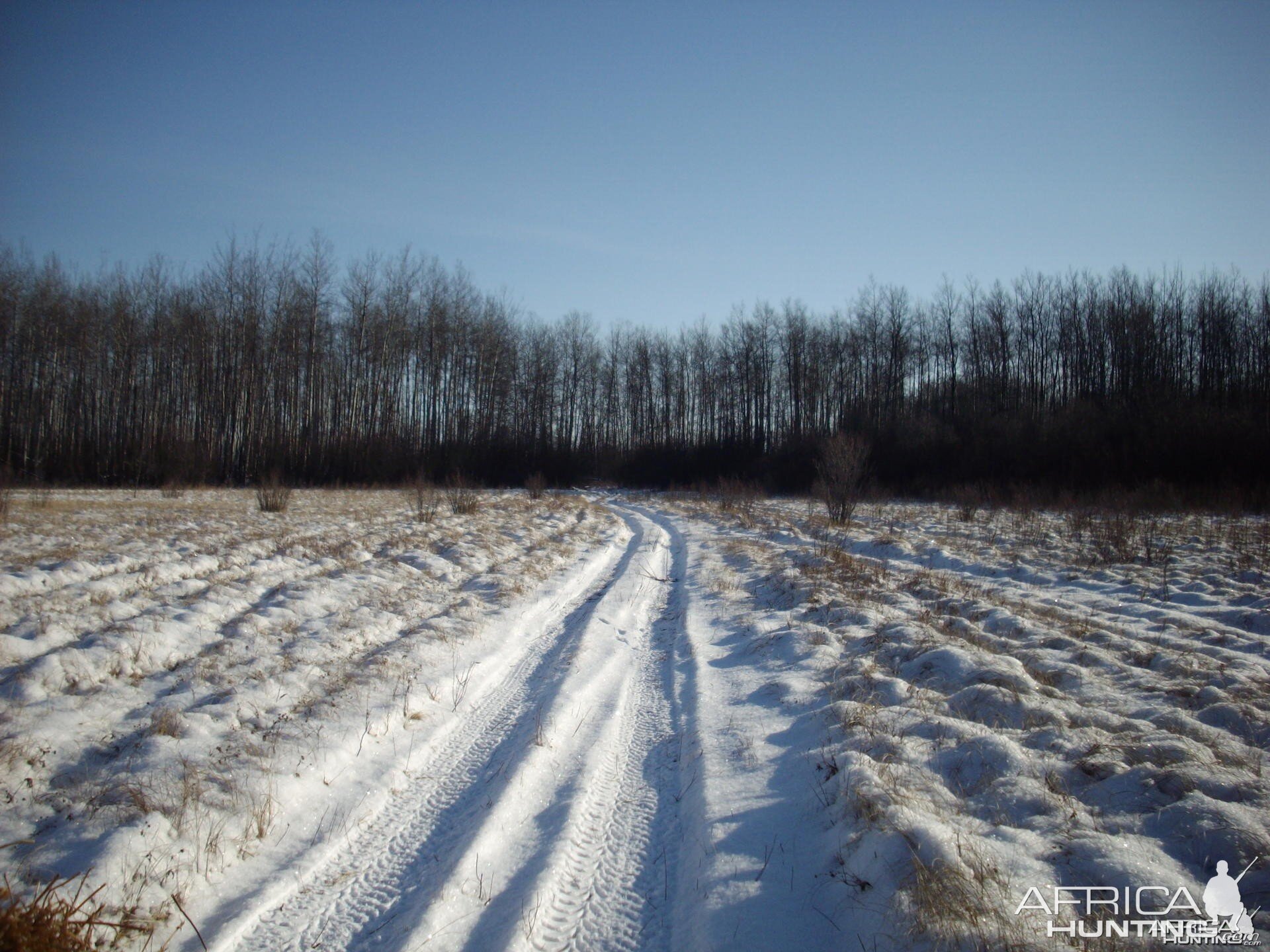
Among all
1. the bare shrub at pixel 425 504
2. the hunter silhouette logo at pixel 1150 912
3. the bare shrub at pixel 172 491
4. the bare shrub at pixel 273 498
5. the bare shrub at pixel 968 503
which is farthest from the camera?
the bare shrub at pixel 172 491

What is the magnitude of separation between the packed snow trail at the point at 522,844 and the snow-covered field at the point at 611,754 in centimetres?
2

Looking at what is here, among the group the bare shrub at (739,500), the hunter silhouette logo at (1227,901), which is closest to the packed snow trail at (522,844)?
the hunter silhouette logo at (1227,901)

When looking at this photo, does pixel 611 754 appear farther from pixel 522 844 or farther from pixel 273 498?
pixel 273 498

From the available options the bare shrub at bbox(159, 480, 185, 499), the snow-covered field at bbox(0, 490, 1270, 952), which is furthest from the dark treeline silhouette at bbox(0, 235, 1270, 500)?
the snow-covered field at bbox(0, 490, 1270, 952)

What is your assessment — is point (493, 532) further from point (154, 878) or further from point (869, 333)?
point (869, 333)

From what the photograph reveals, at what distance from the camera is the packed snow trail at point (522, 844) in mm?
2594

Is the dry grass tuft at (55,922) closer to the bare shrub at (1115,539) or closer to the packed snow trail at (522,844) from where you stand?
the packed snow trail at (522,844)

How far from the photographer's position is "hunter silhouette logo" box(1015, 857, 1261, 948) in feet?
7.61

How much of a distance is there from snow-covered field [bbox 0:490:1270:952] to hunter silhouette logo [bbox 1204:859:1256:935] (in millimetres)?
65

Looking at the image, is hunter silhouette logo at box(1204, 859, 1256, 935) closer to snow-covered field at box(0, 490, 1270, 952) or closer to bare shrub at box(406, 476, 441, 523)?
snow-covered field at box(0, 490, 1270, 952)

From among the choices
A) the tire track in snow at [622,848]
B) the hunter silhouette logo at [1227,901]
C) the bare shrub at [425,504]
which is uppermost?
the bare shrub at [425,504]

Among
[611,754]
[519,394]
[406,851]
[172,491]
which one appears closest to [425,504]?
[172,491]

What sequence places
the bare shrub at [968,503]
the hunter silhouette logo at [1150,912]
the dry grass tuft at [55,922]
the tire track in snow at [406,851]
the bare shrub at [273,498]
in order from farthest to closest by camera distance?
the bare shrub at [968,503] < the bare shrub at [273,498] < the tire track in snow at [406,851] < the hunter silhouette logo at [1150,912] < the dry grass tuft at [55,922]

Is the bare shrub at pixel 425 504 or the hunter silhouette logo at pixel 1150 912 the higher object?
the bare shrub at pixel 425 504
